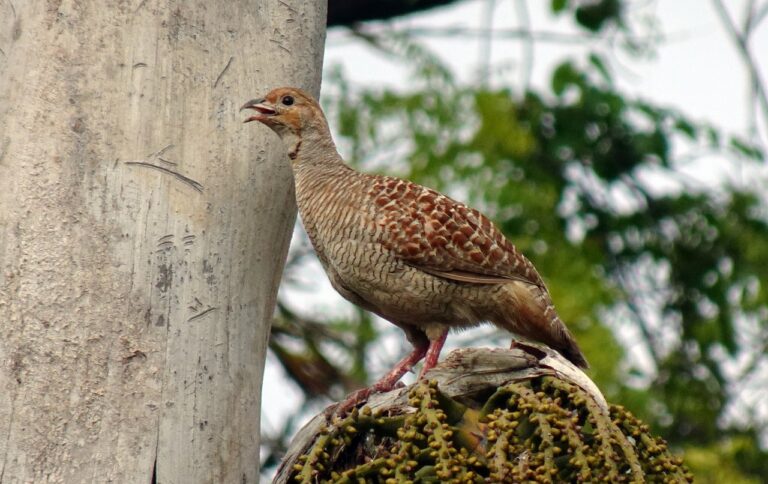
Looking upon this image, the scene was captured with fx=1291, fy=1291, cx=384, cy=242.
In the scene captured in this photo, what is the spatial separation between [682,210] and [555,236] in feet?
4.73

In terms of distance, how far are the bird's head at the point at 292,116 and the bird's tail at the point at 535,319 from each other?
773 mm

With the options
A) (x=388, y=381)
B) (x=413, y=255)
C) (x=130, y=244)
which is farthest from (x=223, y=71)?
(x=413, y=255)

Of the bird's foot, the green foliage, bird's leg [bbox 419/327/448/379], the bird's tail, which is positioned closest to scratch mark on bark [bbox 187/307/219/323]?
the bird's foot

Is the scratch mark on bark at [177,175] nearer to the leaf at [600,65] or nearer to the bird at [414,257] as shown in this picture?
the bird at [414,257]

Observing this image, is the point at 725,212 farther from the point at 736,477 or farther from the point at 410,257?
the point at 410,257

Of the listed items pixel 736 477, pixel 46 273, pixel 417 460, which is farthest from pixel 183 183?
pixel 736 477

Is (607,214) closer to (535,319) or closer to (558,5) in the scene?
(558,5)

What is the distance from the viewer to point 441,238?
13.0 ft

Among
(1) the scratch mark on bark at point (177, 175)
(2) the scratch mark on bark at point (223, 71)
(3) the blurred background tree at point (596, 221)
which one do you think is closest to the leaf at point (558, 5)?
(3) the blurred background tree at point (596, 221)

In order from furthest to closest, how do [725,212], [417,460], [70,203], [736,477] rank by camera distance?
1. [725,212]
2. [736,477]
3. [70,203]
4. [417,460]

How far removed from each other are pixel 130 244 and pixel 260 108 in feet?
1.83

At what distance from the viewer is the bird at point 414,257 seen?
3.90 metres

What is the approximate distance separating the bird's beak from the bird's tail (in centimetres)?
112

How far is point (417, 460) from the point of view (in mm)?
2547
